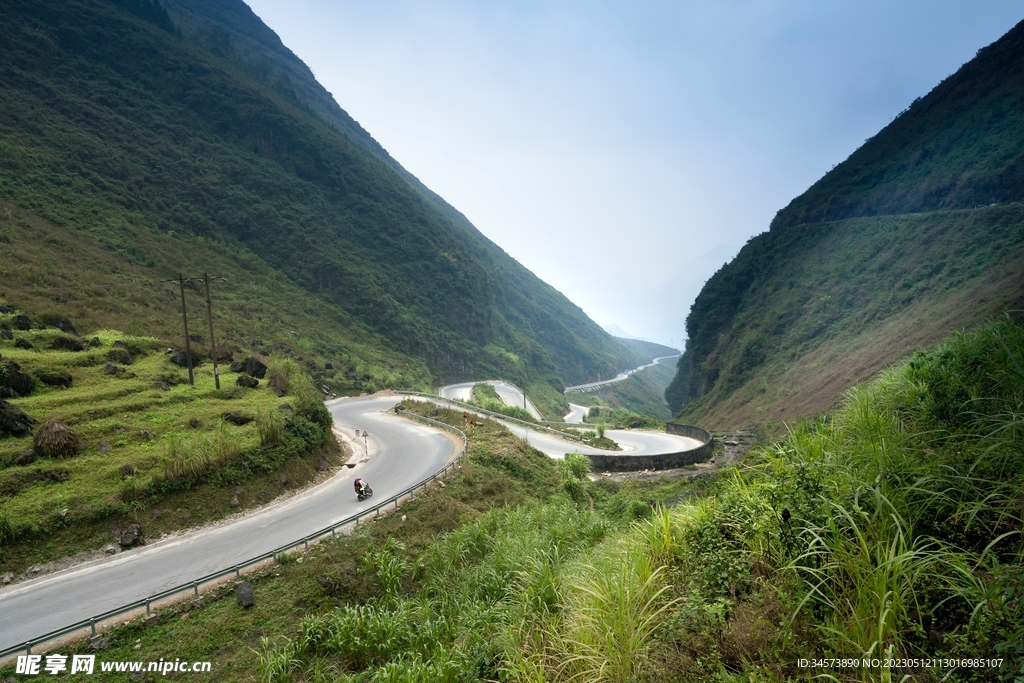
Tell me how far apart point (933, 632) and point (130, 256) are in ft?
227

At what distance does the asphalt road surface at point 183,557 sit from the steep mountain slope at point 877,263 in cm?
3063

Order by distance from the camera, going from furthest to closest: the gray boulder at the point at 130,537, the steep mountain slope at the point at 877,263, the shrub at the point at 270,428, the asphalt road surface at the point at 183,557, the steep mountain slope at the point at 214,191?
the steep mountain slope at the point at 214,191 < the steep mountain slope at the point at 877,263 < the shrub at the point at 270,428 < the gray boulder at the point at 130,537 < the asphalt road surface at the point at 183,557

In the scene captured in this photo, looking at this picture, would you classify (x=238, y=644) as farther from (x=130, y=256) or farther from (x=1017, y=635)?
(x=130, y=256)

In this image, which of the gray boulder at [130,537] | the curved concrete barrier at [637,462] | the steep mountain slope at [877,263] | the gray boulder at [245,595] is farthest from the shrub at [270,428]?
the steep mountain slope at [877,263]

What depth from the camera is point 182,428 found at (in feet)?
57.7

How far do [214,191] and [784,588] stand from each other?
97.4 meters

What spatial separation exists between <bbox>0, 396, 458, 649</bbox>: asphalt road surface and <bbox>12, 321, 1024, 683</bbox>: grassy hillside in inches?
76.6

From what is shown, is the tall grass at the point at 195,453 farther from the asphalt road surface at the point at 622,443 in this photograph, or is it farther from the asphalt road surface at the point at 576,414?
the asphalt road surface at the point at 576,414

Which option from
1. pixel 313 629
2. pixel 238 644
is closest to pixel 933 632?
pixel 313 629

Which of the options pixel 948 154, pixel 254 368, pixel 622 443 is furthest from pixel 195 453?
pixel 948 154

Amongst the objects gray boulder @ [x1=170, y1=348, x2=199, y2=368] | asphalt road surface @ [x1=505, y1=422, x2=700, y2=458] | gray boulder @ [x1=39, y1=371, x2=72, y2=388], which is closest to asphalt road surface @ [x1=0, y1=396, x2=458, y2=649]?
gray boulder @ [x1=39, y1=371, x2=72, y2=388]

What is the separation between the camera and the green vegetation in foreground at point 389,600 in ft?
23.1

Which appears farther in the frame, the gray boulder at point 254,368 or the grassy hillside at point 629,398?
the grassy hillside at point 629,398

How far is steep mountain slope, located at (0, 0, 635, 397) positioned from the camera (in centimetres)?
5603
